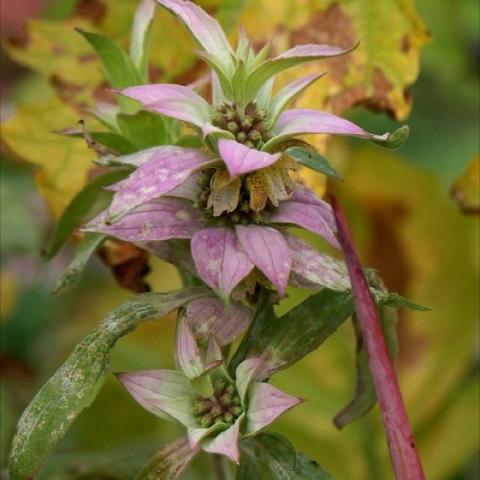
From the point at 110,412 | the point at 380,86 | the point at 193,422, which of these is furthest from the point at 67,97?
the point at 193,422

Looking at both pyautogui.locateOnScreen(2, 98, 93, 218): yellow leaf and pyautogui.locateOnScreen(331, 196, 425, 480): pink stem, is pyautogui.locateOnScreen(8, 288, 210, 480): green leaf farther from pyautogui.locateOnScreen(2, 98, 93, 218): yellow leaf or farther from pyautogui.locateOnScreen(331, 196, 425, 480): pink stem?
pyautogui.locateOnScreen(2, 98, 93, 218): yellow leaf

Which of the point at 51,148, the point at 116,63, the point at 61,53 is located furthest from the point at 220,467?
the point at 61,53

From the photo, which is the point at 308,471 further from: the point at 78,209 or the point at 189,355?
the point at 78,209

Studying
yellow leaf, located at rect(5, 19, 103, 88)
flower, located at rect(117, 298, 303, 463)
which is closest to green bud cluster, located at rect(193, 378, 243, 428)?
flower, located at rect(117, 298, 303, 463)

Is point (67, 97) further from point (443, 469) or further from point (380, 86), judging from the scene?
point (443, 469)

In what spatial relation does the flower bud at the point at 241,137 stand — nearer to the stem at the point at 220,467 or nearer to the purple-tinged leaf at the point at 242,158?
the purple-tinged leaf at the point at 242,158

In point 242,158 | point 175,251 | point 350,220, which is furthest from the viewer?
point 350,220
